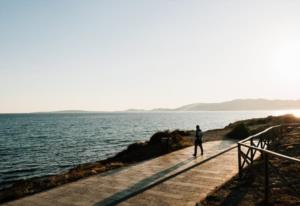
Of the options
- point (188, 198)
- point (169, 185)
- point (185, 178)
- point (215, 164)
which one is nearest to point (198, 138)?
point (215, 164)

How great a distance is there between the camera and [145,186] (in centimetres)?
1016

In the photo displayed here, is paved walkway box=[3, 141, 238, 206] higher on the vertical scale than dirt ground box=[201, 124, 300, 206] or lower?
lower

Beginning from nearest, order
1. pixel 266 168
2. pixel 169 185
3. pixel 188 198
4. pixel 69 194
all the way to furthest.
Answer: pixel 266 168
pixel 188 198
pixel 69 194
pixel 169 185

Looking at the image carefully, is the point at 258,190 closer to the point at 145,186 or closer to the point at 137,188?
the point at 145,186

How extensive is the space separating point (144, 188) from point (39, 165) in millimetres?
22833

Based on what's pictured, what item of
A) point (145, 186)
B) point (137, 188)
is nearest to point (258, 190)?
point (145, 186)

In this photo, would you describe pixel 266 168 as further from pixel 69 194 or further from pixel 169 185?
pixel 69 194

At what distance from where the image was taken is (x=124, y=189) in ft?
33.0

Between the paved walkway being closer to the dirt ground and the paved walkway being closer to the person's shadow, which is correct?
the person's shadow

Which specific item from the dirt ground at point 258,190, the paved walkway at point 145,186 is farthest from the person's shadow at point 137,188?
the dirt ground at point 258,190

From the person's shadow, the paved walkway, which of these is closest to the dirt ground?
the paved walkway

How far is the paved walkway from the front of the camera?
8852 mm

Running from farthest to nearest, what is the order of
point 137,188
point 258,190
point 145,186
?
point 145,186 → point 137,188 → point 258,190

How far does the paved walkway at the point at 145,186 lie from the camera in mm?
8852
